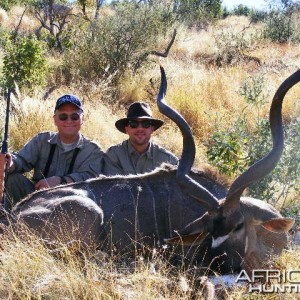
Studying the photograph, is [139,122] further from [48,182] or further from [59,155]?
[48,182]

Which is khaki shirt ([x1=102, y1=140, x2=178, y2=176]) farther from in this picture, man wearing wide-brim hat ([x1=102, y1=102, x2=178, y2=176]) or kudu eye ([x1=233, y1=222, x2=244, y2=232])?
kudu eye ([x1=233, y1=222, x2=244, y2=232])

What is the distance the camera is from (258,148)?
6.31 meters

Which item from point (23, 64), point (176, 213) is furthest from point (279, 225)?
point (23, 64)

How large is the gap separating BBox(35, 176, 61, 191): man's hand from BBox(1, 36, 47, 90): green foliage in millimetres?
4739

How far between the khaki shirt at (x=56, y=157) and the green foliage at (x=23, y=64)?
14.0 feet

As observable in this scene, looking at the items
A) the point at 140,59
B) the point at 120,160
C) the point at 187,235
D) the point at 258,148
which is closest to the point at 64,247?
the point at 187,235

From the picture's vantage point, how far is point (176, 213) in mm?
4816

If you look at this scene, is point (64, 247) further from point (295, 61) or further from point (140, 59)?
point (295, 61)

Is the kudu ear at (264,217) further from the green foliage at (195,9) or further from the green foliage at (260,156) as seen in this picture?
the green foliage at (195,9)

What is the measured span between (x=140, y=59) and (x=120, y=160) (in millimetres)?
7120

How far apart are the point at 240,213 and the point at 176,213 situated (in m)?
0.68

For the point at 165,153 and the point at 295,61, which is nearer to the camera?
the point at 165,153

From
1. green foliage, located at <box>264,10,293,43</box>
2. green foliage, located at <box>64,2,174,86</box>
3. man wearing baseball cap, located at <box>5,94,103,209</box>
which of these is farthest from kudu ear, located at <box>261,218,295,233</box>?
green foliage, located at <box>264,10,293,43</box>

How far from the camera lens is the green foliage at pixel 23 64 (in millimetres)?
9812
